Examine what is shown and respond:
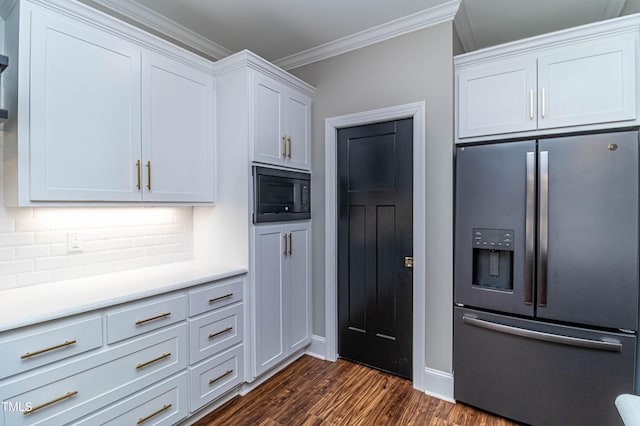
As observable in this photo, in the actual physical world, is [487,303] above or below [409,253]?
below

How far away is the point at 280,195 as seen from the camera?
257cm

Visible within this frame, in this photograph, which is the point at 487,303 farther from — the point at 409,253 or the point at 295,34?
the point at 295,34

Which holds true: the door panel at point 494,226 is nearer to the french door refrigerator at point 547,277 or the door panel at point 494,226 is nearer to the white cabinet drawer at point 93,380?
the french door refrigerator at point 547,277

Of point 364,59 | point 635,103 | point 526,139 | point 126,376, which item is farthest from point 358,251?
point 635,103

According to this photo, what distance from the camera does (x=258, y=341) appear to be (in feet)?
7.74

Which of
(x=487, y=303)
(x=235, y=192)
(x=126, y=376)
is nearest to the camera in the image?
(x=126, y=376)

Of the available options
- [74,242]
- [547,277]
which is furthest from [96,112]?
[547,277]

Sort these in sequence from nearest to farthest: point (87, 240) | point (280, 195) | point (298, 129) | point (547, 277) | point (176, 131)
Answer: point (547, 277), point (87, 240), point (176, 131), point (280, 195), point (298, 129)

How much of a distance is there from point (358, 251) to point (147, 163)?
1.76 m

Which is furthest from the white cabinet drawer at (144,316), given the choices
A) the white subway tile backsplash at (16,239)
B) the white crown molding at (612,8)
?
the white crown molding at (612,8)

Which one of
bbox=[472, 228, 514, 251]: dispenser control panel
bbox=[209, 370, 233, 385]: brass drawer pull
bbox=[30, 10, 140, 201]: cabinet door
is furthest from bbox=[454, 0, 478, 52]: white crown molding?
bbox=[209, 370, 233, 385]: brass drawer pull

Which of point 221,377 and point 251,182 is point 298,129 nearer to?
point 251,182

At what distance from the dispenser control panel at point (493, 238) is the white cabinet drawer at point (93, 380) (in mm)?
1997

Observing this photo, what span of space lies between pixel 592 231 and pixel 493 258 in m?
0.55
